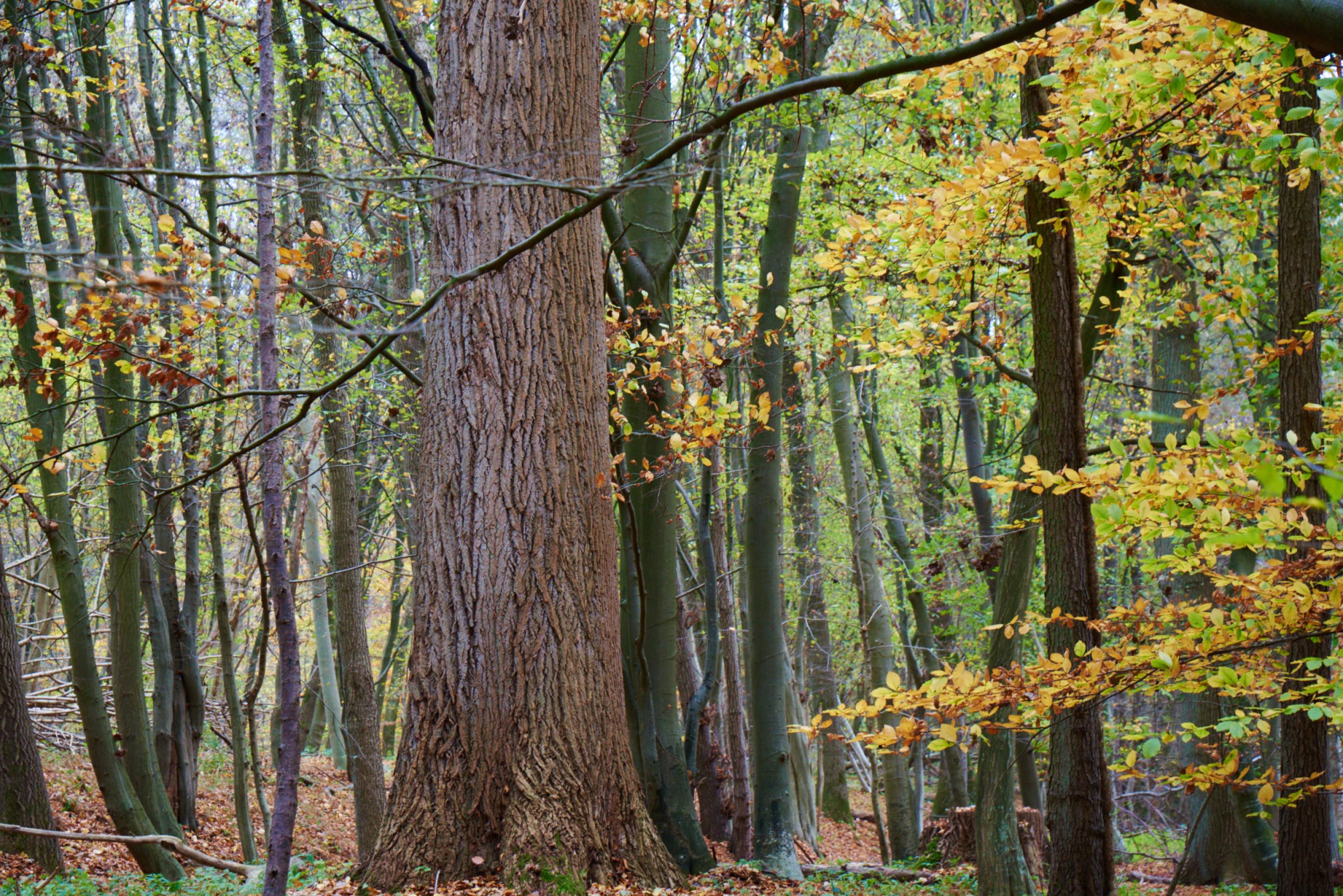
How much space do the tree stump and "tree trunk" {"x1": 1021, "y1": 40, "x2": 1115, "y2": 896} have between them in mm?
4618

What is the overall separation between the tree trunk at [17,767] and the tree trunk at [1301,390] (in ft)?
24.9

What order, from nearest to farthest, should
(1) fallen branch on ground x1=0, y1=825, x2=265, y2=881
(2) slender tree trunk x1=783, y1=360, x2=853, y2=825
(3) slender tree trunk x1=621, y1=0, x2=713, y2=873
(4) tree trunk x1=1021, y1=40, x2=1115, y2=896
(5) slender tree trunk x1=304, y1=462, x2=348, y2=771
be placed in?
(1) fallen branch on ground x1=0, y1=825, x2=265, y2=881, (4) tree trunk x1=1021, y1=40, x2=1115, y2=896, (3) slender tree trunk x1=621, y1=0, x2=713, y2=873, (5) slender tree trunk x1=304, y1=462, x2=348, y2=771, (2) slender tree trunk x1=783, y1=360, x2=853, y2=825

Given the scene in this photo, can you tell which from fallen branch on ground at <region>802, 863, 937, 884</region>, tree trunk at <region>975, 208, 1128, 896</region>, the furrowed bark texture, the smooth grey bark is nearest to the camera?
the smooth grey bark

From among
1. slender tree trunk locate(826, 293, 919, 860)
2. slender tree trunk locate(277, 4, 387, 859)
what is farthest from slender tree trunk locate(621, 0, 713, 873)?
slender tree trunk locate(826, 293, 919, 860)

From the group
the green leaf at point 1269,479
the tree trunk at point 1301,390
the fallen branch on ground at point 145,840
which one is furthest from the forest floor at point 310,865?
the green leaf at point 1269,479

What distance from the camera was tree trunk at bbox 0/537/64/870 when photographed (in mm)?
5965

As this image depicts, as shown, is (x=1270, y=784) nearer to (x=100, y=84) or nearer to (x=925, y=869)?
(x=925, y=869)

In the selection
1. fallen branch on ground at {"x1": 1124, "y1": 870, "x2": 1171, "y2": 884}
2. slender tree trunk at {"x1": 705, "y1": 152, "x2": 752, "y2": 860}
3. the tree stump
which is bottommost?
fallen branch on ground at {"x1": 1124, "y1": 870, "x2": 1171, "y2": 884}

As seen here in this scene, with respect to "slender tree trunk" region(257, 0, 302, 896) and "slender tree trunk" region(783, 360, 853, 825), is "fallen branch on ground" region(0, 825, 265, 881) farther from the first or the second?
"slender tree trunk" region(783, 360, 853, 825)

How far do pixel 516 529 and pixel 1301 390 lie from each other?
14.8ft

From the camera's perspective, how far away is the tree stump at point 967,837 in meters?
8.87

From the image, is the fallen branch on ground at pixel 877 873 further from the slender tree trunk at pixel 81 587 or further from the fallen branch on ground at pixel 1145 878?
the slender tree trunk at pixel 81 587

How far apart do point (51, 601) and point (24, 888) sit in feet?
33.8

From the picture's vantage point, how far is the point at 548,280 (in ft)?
14.5
